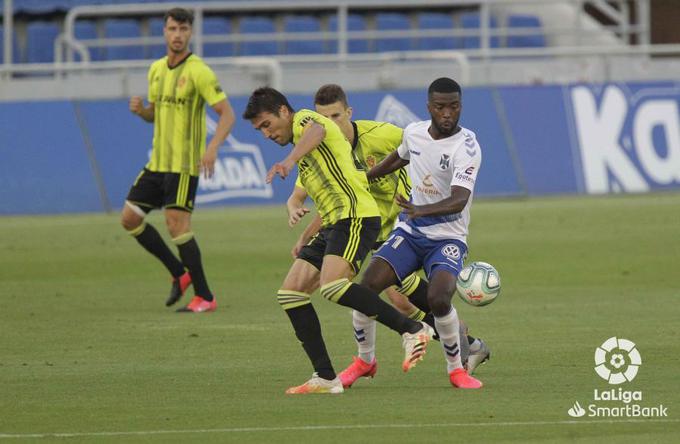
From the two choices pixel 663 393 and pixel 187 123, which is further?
pixel 187 123

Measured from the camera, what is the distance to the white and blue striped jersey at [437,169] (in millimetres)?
9758

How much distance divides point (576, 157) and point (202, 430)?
18.1m

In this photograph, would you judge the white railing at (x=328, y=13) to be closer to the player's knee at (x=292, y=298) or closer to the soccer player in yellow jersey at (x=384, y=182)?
the soccer player in yellow jersey at (x=384, y=182)

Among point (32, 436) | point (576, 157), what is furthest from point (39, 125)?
point (32, 436)

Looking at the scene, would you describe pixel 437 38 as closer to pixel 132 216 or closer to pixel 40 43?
pixel 40 43

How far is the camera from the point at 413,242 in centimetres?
998

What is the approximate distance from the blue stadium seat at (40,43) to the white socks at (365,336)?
21.5m

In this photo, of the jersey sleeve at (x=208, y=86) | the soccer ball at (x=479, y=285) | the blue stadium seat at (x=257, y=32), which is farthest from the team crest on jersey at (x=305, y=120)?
the blue stadium seat at (x=257, y=32)

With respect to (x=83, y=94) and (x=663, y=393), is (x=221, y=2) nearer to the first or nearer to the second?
(x=83, y=94)

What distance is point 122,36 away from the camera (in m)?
31.2

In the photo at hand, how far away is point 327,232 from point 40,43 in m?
21.8

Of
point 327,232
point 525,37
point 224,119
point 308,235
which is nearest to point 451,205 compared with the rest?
point 327,232

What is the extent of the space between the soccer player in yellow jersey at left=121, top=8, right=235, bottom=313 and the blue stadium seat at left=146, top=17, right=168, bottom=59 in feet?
53.7

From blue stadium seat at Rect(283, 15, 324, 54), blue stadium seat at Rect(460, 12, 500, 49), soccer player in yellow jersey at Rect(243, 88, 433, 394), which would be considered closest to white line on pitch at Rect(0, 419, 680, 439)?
soccer player in yellow jersey at Rect(243, 88, 433, 394)
